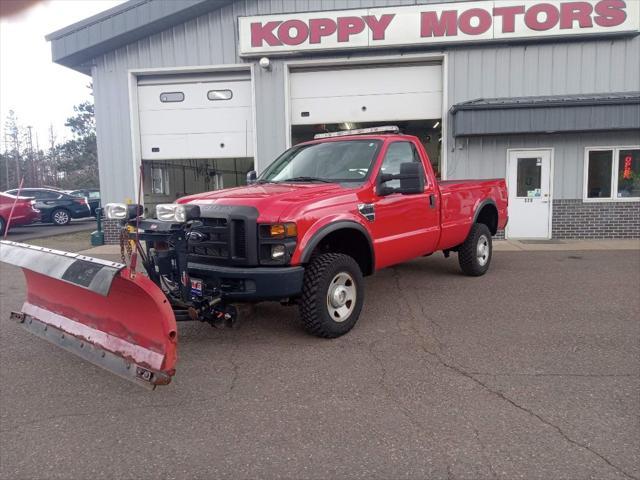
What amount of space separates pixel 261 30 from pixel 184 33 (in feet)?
6.26

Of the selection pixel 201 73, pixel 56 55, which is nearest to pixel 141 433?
pixel 201 73

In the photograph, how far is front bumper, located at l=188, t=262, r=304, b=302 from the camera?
13.4 feet

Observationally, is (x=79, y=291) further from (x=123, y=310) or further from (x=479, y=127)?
(x=479, y=127)

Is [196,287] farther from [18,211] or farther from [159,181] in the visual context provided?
[18,211]

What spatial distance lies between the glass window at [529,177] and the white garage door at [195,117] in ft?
21.0

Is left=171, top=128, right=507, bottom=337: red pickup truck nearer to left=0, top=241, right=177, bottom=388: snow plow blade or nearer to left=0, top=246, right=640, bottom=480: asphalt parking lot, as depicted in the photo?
left=0, top=246, right=640, bottom=480: asphalt parking lot

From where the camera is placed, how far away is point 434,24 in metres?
10.9

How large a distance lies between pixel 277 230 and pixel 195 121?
8.79m

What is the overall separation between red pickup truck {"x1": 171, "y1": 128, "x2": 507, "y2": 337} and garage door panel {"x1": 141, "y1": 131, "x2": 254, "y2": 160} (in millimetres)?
6099

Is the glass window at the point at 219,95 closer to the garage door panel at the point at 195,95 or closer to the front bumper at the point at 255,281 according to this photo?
the garage door panel at the point at 195,95

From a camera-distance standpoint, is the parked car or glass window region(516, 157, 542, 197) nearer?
glass window region(516, 157, 542, 197)

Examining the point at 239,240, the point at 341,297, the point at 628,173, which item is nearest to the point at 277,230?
the point at 239,240

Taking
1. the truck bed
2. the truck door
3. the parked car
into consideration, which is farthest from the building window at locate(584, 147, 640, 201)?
the parked car

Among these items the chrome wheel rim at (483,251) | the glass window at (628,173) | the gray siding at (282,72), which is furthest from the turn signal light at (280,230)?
the glass window at (628,173)
